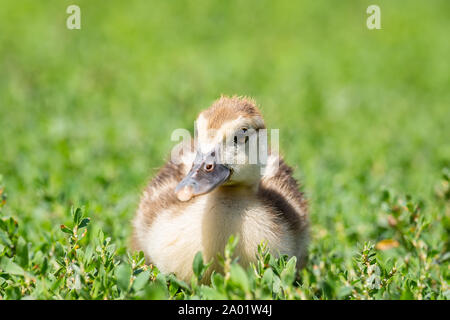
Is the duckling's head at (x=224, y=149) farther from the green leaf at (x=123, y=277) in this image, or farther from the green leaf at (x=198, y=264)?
the green leaf at (x=123, y=277)

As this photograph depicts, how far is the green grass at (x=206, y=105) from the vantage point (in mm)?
2539

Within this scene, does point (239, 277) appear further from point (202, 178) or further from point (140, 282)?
point (202, 178)

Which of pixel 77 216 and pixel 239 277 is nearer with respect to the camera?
pixel 239 277

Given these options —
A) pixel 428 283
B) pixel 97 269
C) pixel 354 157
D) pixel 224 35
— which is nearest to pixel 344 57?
pixel 224 35

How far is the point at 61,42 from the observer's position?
790cm

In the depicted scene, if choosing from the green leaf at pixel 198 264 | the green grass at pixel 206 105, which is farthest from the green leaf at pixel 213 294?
the green leaf at pixel 198 264

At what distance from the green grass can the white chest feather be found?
0.16 metres

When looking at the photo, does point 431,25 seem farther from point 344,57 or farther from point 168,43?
point 168,43

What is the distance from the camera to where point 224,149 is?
8.98 feet

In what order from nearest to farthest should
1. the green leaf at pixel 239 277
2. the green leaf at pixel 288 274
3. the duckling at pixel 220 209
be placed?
1. the green leaf at pixel 239 277
2. the green leaf at pixel 288 274
3. the duckling at pixel 220 209

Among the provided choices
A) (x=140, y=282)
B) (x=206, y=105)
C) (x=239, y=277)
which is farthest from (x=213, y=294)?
(x=206, y=105)

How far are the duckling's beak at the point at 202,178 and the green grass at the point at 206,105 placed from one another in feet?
1.06

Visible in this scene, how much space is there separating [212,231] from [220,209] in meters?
0.13
